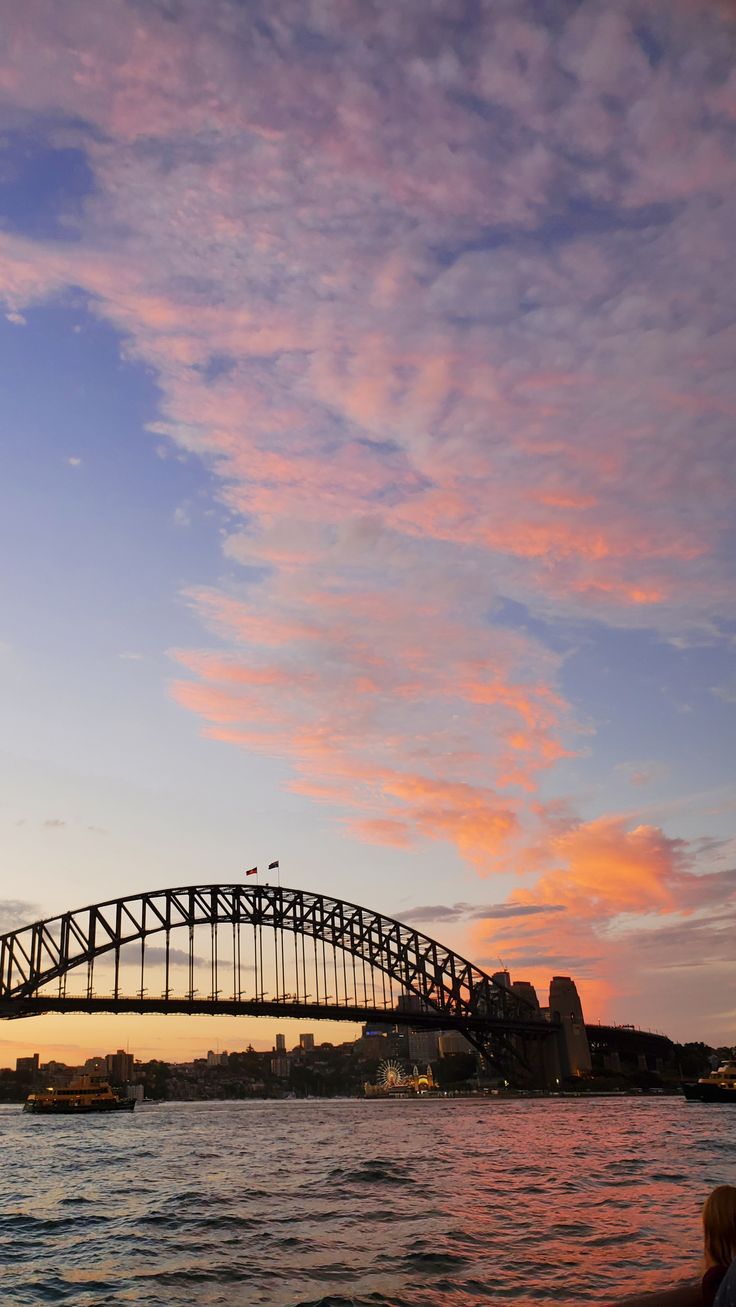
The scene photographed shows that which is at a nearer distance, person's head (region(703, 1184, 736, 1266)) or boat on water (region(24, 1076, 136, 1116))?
person's head (region(703, 1184, 736, 1266))

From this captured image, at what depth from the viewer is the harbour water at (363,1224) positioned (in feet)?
60.6

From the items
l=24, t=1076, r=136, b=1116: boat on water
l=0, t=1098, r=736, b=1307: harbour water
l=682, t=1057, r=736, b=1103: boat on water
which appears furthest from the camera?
l=24, t=1076, r=136, b=1116: boat on water

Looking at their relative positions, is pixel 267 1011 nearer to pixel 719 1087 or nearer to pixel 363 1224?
pixel 719 1087

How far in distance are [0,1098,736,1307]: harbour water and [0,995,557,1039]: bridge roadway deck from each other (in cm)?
5048

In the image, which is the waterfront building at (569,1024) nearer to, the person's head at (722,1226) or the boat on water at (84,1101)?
the boat on water at (84,1101)

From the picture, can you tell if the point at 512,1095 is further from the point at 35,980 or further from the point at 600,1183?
the point at 600,1183

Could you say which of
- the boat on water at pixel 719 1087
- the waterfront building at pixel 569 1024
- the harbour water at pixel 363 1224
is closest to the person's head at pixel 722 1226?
the harbour water at pixel 363 1224

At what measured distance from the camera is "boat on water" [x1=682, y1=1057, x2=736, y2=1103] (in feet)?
325

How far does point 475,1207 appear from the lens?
28391 mm

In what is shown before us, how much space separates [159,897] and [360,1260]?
4303 inches

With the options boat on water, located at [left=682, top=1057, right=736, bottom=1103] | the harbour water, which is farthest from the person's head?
boat on water, located at [left=682, top=1057, right=736, bottom=1103]

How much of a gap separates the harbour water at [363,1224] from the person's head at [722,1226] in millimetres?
10507

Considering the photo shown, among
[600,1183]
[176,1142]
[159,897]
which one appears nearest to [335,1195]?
[600,1183]

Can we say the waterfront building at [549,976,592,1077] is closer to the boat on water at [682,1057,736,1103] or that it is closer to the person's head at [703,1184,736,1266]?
the boat on water at [682,1057,736,1103]
